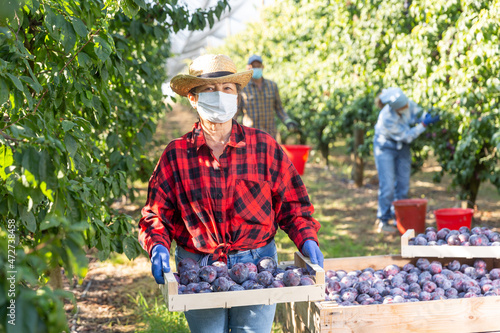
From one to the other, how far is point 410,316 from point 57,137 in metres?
1.98

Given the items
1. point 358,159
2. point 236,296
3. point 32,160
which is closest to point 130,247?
point 236,296

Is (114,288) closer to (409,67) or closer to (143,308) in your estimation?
(143,308)

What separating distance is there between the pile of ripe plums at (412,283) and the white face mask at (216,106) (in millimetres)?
1244

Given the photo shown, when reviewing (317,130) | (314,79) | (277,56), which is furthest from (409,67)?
(277,56)

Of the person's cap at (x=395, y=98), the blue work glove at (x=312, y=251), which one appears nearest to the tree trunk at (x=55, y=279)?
the blue work glove at (x=312, y=251)

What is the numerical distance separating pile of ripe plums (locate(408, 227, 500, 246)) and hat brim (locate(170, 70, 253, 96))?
1.78m

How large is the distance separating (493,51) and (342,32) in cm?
367

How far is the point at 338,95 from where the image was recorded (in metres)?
8.63

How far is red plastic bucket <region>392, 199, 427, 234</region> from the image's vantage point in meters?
5.52

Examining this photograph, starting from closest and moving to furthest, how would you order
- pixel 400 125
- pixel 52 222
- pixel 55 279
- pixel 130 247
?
pixel 52 222, pixel 130 247, pixel 55 279, pixel 400 125

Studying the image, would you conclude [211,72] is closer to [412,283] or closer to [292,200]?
[292,200]

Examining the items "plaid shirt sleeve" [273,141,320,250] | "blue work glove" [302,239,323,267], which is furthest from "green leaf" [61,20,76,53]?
"blue work glove" [302,239,323,267]

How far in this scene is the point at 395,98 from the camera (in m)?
5.71

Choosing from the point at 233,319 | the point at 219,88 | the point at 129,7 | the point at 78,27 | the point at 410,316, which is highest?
the point at 129,7
